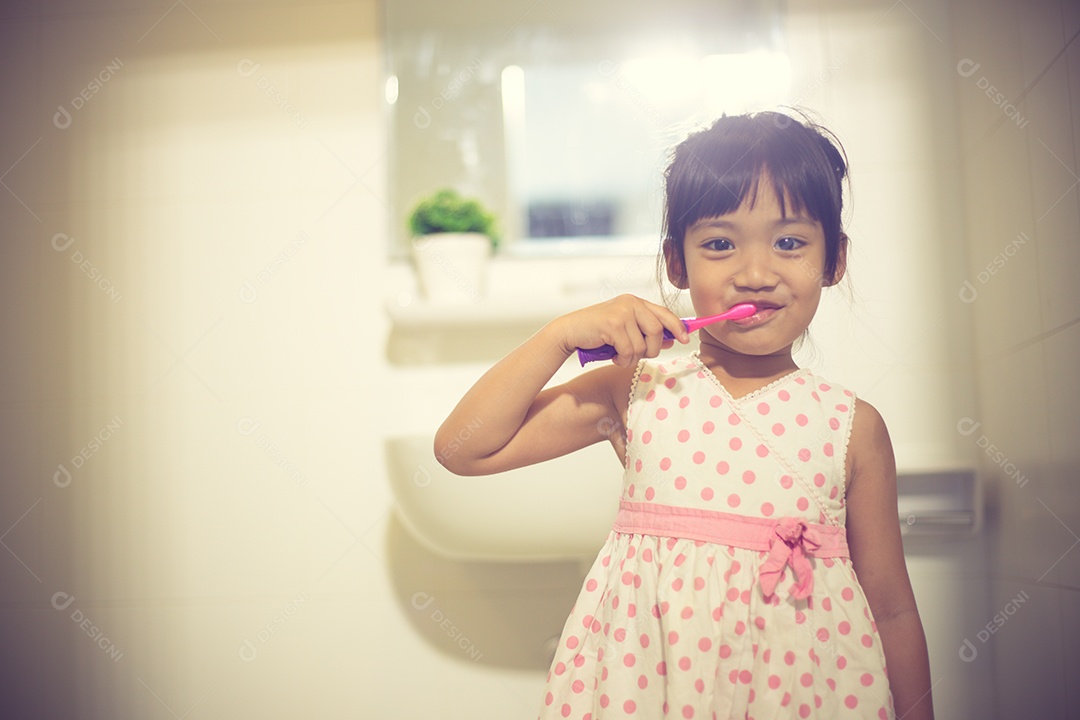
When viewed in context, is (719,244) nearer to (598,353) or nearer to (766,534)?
(598,353)

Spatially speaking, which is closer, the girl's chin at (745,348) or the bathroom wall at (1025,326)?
the girl's chin at (745,348)

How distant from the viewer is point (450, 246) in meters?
1.36

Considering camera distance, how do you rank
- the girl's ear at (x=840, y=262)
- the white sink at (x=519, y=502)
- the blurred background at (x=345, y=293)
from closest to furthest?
1. the girl's ear at (x=840, y=262)
2. the white sink at (x=519, y=502)
3. the blurred background at (x=345, y=293)

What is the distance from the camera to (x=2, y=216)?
1.52m

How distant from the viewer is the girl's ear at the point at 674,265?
809 millimetres

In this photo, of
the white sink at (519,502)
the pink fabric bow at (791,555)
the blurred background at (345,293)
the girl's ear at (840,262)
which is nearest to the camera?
the pink fabric bow at (791,555)

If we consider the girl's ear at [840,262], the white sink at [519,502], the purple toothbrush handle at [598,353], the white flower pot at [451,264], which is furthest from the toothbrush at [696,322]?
the white flower pot at [451,264]

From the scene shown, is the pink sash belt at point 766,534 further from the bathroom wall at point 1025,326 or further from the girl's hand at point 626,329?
the bathroom wall at point 1025,326

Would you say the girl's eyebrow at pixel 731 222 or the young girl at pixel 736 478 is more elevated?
the girl's eyebrow at pixel 731 222

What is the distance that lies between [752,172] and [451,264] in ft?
2.28

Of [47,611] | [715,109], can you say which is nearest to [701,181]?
[715,109]

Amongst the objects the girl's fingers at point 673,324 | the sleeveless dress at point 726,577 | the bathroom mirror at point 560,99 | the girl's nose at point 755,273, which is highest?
the bathroom mirror at point 560,99

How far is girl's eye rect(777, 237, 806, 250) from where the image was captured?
0.76 metres

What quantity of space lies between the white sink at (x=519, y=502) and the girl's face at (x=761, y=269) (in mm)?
386
